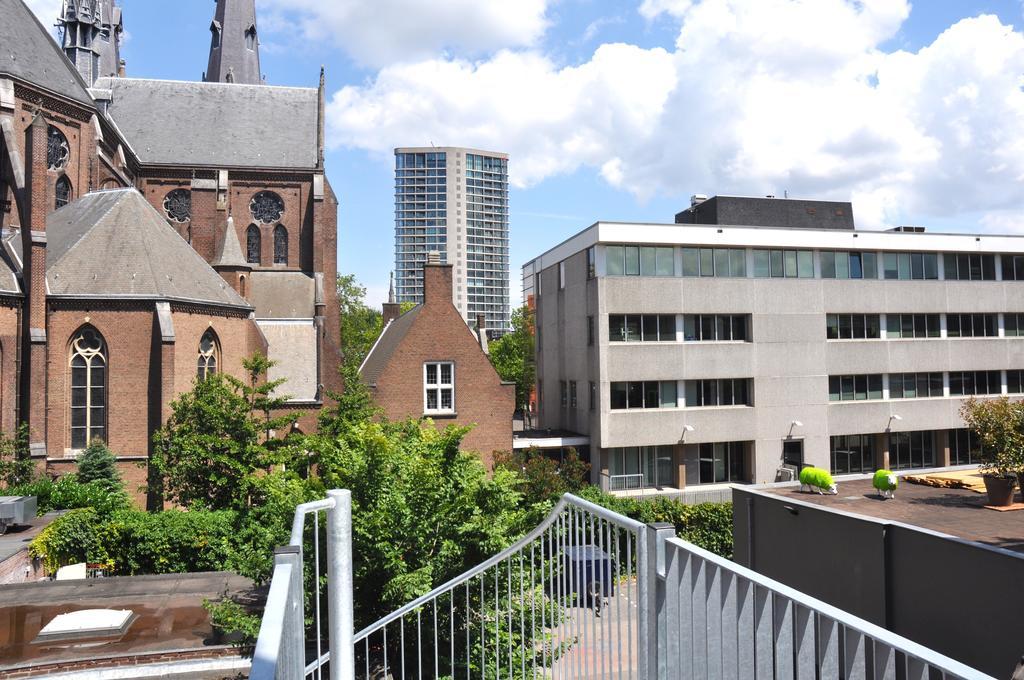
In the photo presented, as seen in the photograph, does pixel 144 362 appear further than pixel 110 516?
Yes

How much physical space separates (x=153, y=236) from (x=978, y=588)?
2702cm

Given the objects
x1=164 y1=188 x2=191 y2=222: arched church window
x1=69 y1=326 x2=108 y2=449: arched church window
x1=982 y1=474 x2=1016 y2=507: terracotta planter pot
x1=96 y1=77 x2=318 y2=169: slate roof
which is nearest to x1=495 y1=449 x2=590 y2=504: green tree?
x1=982 y1=474 x2=1016 y2=507: terracotta planter pot

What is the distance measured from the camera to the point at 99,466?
910 inches

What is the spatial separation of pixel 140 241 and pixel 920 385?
3758 cm

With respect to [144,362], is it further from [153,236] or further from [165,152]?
[165,152]

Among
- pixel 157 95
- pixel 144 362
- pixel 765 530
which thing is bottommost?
pixel 765 530

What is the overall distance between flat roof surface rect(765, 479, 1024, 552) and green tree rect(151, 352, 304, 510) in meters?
13.0

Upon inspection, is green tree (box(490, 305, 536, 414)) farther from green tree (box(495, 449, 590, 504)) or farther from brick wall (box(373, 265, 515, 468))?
green tree (box(495, 449, 590, 504))

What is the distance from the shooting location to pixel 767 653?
105 inches

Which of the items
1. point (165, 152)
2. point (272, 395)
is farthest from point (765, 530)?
point (165, 152)

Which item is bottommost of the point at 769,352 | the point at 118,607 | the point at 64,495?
the point at 118,607

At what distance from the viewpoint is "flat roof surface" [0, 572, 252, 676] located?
473 inches

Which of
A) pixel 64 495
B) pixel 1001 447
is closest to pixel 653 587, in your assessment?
pixel 1001 447

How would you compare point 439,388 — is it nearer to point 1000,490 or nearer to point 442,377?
point 442,377
